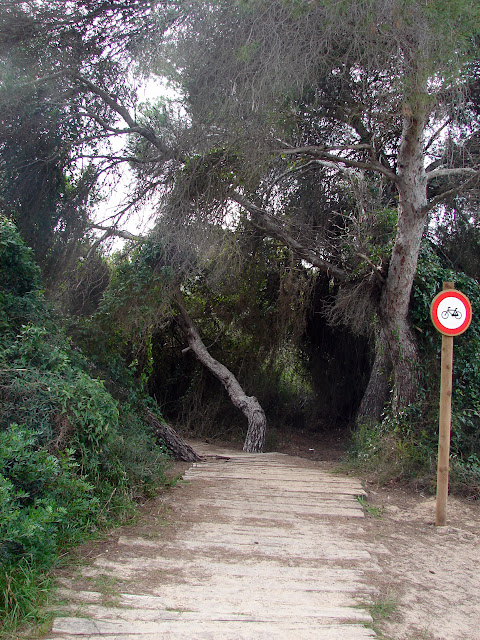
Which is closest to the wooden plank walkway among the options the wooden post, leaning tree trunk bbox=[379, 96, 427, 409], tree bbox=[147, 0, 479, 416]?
the wooden post

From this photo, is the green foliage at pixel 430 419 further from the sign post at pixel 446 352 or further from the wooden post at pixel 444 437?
the sign post at pixel 446 352

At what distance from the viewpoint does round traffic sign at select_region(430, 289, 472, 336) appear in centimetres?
496

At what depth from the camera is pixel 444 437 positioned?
495 centimetres

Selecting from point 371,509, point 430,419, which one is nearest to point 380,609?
point 371,509

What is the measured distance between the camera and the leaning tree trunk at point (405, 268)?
23.2ft

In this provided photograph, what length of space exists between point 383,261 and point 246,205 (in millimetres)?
2108

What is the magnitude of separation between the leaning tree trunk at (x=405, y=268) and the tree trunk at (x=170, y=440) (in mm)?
2939

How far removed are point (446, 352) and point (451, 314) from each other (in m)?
0.37

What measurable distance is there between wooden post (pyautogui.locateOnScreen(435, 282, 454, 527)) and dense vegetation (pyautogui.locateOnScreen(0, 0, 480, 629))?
3.89ft

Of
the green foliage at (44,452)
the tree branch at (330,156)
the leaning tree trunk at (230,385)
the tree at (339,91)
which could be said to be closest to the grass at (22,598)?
the green foliage at (44,452)

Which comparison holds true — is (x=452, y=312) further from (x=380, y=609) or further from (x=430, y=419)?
(x=380, y=609)

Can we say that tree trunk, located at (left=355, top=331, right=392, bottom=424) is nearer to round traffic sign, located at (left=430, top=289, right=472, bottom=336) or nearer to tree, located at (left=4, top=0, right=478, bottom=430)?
tree, located at (left=4, top=0, right=478, bottom=430)

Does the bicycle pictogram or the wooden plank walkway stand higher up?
the bicycle pictogram

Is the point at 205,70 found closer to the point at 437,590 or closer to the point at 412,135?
the point at 412,135
